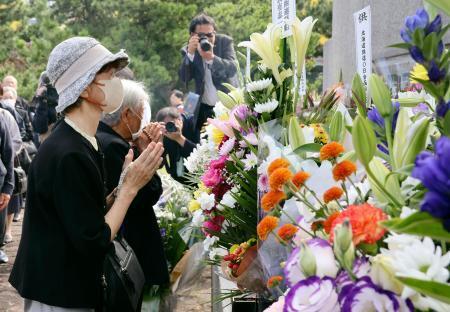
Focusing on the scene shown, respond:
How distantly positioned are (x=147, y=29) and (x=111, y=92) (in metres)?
21.0

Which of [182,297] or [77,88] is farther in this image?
[182,297]

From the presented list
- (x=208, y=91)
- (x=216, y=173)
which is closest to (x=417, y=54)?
(x=216, y=173)

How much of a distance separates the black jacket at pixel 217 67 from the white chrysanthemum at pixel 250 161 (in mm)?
3813

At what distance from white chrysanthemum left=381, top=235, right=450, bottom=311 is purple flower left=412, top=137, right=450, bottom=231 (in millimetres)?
94

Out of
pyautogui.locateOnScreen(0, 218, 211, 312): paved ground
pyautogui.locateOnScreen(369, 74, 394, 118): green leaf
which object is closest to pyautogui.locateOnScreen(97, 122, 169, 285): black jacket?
pyautogui.locateOnScreen(0, 218, 211, 312): paved ground

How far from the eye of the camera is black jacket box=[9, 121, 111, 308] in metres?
2.49

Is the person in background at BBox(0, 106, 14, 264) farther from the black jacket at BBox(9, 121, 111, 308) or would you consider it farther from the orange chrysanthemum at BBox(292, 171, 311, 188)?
the orange chrysanthemum at BBox(292, 171, 311, 188)

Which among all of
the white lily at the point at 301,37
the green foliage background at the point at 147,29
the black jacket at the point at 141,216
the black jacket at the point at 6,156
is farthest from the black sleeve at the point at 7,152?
the green foliage background at the point at 147,29

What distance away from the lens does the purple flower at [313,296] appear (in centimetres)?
99

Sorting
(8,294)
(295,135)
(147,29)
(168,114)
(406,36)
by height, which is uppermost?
(406,36)

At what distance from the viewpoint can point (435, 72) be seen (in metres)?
1.03

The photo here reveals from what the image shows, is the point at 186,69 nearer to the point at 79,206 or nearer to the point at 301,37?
the point at 79,206

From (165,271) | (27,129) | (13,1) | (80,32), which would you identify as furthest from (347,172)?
(13,1)

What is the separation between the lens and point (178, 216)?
4.73 m
